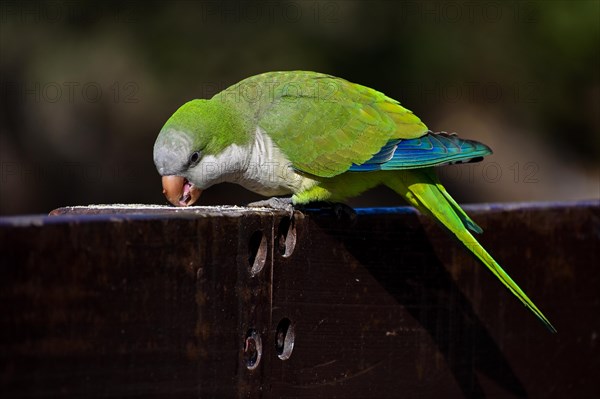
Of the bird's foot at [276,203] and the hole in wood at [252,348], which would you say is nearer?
the hole in wood at [252,348]

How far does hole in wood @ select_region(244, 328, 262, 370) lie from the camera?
2.44 meters

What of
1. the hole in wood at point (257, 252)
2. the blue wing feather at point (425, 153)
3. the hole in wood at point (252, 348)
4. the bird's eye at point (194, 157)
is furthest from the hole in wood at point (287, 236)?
the bird's eye at point (194, 157)

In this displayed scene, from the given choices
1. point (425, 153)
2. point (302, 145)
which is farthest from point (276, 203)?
point (425, 153)

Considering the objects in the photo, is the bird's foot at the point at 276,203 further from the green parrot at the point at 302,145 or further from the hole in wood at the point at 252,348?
the hole in wood at the point at 252,348

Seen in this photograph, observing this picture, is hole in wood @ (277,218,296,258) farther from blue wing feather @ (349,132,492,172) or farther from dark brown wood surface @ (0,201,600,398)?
blue wing feather @ (349,132,492,172)

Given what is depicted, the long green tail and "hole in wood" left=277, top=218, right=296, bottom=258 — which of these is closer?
"hole in wood" left=277, top=218, right=296, bottom=258

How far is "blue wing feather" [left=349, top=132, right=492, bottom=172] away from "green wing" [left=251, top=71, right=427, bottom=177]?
0.15ft

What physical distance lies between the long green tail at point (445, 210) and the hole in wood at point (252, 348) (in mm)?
1102

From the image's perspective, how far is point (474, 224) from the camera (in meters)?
3.28

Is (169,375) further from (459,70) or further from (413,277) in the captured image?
(459,70)

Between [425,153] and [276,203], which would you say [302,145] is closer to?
[276,203]

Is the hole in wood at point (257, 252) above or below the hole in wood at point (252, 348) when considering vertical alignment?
above

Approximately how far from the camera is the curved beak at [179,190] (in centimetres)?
394

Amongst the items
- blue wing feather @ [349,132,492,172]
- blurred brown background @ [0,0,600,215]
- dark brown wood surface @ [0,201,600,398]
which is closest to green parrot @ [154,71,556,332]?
blue wing feather @ [349,132,492,172]
